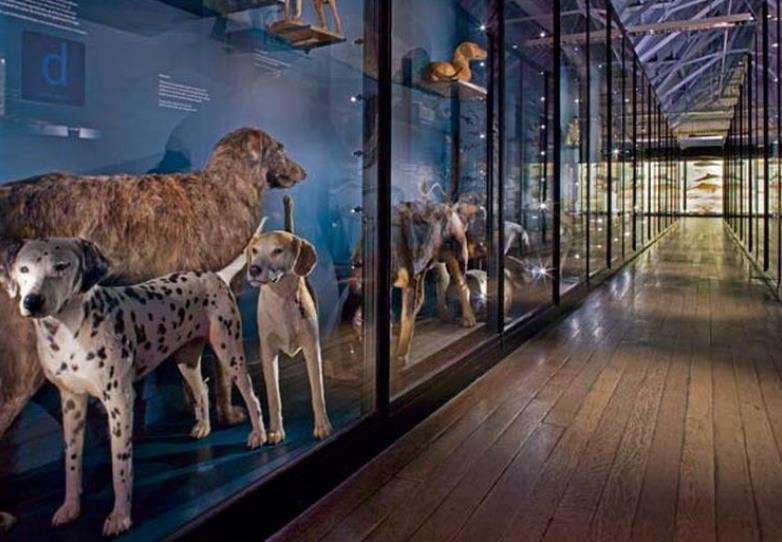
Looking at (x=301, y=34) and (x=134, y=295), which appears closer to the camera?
(x=134, y=295)

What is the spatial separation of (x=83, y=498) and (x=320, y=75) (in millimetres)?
1684

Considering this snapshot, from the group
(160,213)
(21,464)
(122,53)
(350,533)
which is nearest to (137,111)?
(122,53)

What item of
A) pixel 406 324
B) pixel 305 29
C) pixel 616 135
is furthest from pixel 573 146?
pixel 305 29

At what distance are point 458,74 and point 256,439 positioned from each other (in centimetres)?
290

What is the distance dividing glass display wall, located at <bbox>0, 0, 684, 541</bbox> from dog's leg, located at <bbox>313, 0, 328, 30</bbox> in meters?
0.01

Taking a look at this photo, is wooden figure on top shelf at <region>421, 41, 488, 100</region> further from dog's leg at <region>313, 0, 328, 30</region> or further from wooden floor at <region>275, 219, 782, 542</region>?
wooden floor at <region>275, 219, 782, 542</region>

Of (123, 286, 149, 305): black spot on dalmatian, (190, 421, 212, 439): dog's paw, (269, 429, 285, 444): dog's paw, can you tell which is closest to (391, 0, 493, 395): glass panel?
(269, 429, 285, 444): dog's paw

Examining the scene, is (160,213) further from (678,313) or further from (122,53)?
(678,313)

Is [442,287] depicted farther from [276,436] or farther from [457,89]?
[276,436]

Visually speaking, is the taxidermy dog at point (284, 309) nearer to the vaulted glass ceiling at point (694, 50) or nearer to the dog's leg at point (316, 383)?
the dog's leg at point (316, 383)

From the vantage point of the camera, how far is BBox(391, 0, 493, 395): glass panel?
135 inches

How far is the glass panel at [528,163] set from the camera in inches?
202

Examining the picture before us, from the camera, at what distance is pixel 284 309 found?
7.66 ft

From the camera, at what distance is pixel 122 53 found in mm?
1646
